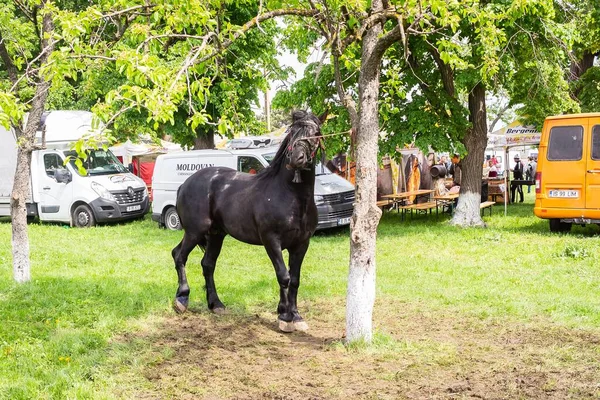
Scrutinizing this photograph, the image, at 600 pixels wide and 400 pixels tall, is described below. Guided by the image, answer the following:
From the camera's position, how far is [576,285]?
810 centimetres

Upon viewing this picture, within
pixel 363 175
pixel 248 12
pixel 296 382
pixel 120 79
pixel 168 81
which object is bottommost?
pixel 296 382

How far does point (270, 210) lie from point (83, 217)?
12.3m

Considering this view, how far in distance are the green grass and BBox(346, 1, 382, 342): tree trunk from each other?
0.37m

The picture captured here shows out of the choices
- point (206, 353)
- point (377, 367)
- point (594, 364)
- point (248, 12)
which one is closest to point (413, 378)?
point (377, 367)

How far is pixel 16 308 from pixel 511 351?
5616 millimetres

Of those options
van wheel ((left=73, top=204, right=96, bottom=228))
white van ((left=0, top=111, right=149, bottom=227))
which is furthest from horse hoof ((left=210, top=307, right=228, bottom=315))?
van wheel ((left=73, top=204, right=96, bottom=228))

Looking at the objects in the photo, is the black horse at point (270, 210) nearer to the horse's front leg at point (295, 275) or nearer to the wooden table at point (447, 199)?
the horse's front leg at point (295, 275)

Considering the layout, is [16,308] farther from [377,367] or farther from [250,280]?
[377,367]

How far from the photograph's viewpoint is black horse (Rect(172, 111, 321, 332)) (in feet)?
20.0

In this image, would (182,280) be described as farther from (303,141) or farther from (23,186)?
(23,186)

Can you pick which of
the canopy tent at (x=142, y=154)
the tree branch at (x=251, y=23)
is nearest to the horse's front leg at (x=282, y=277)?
the tree branch at (x=251, y=23)

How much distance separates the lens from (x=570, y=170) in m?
12.5

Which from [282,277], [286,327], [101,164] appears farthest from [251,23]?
[101,164]

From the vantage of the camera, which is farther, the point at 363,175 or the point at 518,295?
the point at 518,295
